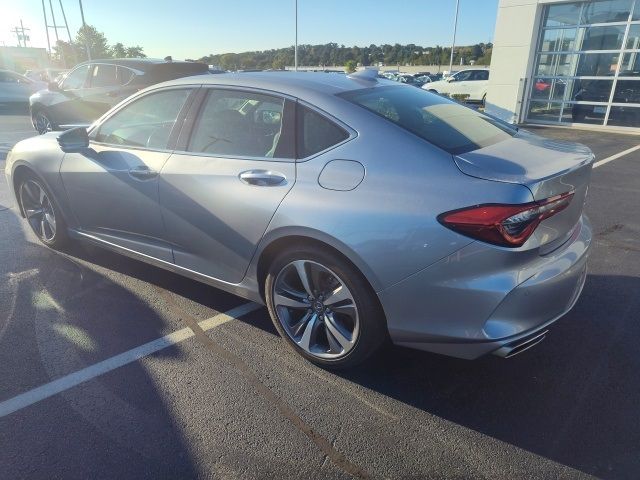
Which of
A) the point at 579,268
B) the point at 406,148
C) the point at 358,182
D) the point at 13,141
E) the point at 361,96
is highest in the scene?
the point at 361,96

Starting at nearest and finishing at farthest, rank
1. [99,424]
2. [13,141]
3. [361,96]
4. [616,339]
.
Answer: [99,424]
[361,96]
[616,339]
[13,141]

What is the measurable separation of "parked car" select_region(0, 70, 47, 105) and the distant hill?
51608 mm

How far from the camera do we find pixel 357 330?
2.55 meters

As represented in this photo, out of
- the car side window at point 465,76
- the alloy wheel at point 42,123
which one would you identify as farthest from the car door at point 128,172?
the car side window at point 465,76

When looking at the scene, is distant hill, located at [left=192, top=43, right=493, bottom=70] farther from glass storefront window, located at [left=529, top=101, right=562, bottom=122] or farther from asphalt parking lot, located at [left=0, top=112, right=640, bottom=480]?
asphalt parking lot, located at [left=0, top=112, right=640, bottom=480]

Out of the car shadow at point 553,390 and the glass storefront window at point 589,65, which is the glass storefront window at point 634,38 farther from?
the car shadow at point 553,390

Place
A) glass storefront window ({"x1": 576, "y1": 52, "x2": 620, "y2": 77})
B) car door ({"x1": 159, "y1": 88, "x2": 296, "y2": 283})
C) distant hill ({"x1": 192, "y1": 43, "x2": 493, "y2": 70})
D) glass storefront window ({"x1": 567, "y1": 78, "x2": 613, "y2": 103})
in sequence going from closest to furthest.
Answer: car door ({"x1": 159, "y1": 88, "x2": 296, "y2": 283})
glass storefront window ({"x1": 576, "y1": 52, "x2": 620, "y2": 77})
glass storefront window ({"x1": 567, "y1": 78, "x2": 613, "y2": 103})
distant hill ({"x1": 192, "y1": 43, "x2": 493, "y2": 70})

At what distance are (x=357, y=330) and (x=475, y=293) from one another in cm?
70

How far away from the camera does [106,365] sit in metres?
2.81

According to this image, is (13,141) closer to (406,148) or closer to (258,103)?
(258,103)

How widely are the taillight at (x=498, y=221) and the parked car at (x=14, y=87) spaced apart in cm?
1957

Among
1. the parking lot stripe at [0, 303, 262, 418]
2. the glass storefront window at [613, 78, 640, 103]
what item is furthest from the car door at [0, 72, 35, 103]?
the glass storefront window at [613, 78, 640, 103]

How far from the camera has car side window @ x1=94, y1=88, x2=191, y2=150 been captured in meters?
3.31

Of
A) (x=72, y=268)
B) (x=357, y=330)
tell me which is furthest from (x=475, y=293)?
(x=72, y=268)
